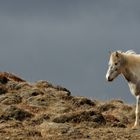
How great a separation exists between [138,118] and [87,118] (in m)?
2.99

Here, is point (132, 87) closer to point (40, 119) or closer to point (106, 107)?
point (40, 119)

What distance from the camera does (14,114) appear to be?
3400 centimetres

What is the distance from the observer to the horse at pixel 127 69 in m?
30.6

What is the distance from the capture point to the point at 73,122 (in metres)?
32.2

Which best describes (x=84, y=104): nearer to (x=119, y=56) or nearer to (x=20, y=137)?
(x=119, y=56)

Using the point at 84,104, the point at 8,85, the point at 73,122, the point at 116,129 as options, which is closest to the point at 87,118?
the point at 73,122

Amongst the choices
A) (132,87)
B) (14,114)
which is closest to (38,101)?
(14,114)

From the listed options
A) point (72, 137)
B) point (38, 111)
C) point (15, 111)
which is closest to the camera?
point (72, 137)

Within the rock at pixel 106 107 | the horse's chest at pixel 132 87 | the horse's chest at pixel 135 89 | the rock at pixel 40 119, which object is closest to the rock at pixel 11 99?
the rock at pixel 106 107

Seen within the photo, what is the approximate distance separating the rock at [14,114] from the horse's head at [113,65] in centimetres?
603

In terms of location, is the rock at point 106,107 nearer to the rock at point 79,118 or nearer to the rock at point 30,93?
the rock at point 30,93

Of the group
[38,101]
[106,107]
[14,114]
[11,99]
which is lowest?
[14,114]

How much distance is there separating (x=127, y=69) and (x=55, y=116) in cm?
484

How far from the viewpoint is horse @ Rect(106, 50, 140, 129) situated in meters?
30.6
